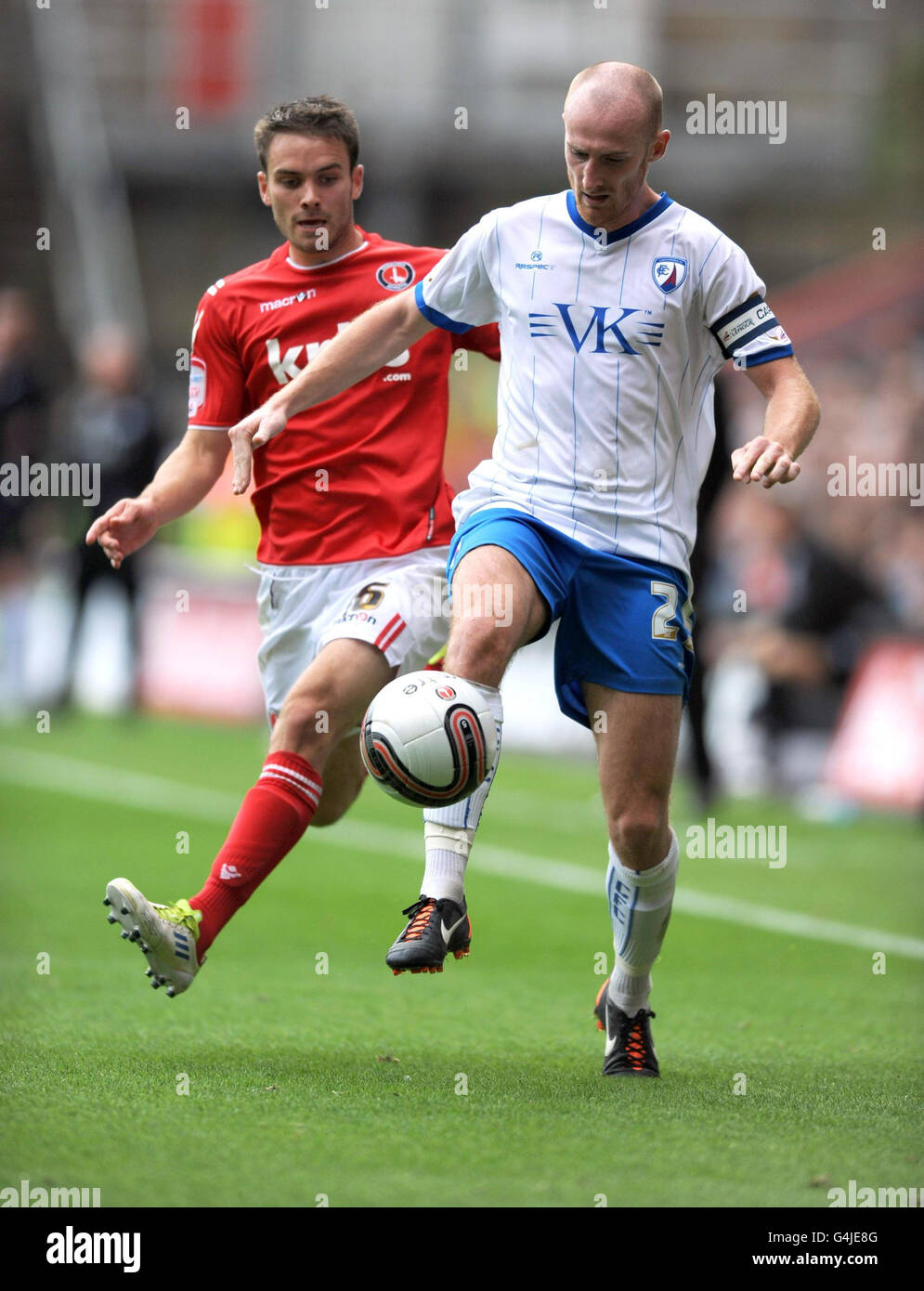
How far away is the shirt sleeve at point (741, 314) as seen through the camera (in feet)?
17.4

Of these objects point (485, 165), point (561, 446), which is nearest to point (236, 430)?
point (561, 446)

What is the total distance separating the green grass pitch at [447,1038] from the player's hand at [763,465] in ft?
5.24

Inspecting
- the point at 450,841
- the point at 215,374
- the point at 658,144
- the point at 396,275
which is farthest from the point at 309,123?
the point at 450,841

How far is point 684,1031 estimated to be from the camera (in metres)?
6.43

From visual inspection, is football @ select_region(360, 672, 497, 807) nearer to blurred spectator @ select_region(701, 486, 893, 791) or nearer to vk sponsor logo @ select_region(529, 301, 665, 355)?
vk sponsor logo @ select_region(529, 301, 665, 355)

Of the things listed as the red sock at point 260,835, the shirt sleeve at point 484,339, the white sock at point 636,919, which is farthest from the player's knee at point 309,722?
the shirt sleeve at point 484,339

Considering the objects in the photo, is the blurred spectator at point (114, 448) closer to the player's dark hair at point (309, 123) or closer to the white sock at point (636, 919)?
the player's dark hair at point (309, 123)

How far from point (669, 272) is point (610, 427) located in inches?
17.2

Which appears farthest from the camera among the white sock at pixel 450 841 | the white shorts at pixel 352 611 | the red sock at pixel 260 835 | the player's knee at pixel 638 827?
the white shorts at pixel 352 611

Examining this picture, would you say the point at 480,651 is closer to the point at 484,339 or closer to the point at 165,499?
the point at 165,499

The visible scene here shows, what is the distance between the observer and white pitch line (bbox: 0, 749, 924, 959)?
8.70m

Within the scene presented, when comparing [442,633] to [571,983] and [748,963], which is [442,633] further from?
[748,963]

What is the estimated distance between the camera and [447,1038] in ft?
20.0

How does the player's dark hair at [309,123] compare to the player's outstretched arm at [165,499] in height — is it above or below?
above
